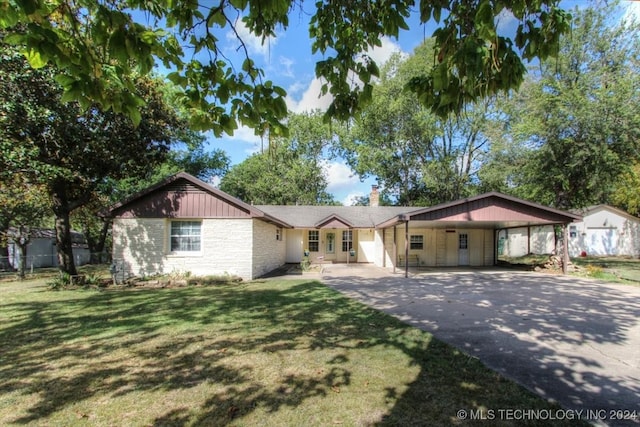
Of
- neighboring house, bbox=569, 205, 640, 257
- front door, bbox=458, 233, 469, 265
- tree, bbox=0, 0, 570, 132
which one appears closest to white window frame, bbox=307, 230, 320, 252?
front door, bbox=458, 233, 469, 265

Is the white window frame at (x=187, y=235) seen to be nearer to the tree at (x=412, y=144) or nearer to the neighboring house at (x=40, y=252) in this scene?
the neighboring house at (x=40, y=252)

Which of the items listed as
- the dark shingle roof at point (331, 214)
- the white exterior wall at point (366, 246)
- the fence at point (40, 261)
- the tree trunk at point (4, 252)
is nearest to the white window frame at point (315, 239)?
the dark shingle roof at point (331, 214)

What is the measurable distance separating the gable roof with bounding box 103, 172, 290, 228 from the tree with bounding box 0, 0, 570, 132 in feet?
37.0

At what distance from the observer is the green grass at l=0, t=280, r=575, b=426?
135 inches

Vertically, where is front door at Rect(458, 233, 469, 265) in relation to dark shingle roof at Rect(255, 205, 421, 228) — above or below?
below

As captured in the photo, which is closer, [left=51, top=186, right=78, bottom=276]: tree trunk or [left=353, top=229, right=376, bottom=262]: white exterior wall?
[left=51, top=186, right=78, bottom=276]: tree trunk

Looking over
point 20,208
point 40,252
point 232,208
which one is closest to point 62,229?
point 232,208

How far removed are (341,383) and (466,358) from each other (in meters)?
2.10

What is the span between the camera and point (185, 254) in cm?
1437

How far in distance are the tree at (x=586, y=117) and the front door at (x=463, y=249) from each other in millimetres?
5374

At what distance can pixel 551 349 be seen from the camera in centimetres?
542

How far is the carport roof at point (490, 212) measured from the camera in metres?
15.0

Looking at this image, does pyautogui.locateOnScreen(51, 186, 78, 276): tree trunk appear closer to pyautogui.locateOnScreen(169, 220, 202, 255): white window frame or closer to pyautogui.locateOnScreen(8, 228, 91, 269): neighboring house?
pyautogui.locateOnScreen(169, 220, 202, 255): white window frame

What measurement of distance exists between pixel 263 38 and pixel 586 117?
68.8 ft
